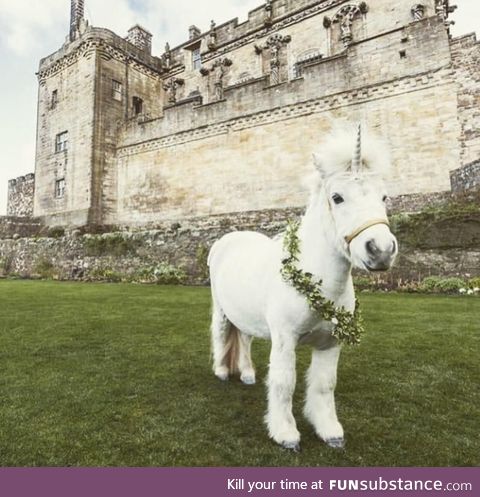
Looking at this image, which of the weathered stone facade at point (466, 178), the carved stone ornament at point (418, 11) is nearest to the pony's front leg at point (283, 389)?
the weathered stone facade at point (466, 178)

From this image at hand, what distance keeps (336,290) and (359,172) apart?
0.87 metres

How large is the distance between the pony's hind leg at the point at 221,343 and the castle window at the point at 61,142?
2573 cm

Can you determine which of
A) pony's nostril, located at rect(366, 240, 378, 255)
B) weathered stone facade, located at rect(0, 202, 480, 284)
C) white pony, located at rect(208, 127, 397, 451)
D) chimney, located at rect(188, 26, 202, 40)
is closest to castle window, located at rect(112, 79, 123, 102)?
chimney, located at rect(188, 26, 202, 40)

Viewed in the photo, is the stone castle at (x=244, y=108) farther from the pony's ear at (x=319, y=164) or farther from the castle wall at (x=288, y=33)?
the pony's ear at (x=319, y=164)

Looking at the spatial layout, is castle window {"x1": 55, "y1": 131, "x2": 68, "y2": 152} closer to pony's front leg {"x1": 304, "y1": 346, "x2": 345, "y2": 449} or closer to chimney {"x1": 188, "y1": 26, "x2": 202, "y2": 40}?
chimney {"x1": 188, "y1": 26, "x2": 202, "y2": 40}

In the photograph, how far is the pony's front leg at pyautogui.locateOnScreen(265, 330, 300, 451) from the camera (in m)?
2.90

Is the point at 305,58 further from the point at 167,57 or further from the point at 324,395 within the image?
the point at 324,395

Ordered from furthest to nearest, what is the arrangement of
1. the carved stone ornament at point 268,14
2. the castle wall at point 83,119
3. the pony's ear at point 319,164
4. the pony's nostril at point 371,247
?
the carved stone ornament at point 268,14 → the castle wall at point 83,119 → the pony's ear at point 319,164 → the pony's nostril at point 371,247

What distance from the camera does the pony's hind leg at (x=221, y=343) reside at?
447 centimetres

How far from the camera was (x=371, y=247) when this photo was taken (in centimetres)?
223

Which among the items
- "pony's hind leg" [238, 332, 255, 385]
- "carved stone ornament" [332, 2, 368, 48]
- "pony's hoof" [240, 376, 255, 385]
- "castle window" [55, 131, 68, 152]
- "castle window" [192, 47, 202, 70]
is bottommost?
"pony's hoof" [240, 376, 255, 385]

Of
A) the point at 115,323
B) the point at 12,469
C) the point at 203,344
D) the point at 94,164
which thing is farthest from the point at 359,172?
the point at 94,164

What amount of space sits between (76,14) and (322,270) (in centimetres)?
3513

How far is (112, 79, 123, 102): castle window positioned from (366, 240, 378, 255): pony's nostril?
90.4ft
